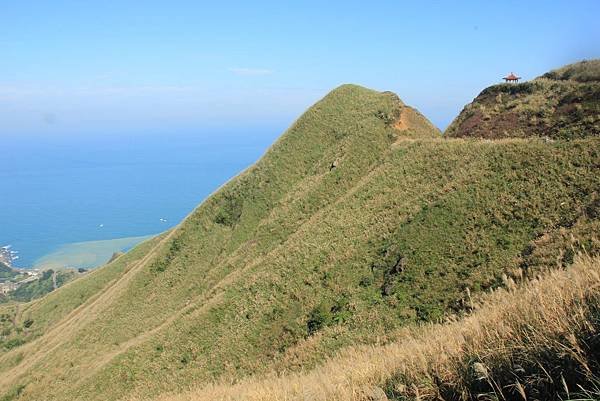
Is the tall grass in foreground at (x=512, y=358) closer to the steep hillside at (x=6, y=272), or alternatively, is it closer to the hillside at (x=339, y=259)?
the hillside at (x=339, y=259)

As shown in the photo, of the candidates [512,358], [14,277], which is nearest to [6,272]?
[14,277]

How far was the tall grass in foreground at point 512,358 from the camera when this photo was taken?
403cm

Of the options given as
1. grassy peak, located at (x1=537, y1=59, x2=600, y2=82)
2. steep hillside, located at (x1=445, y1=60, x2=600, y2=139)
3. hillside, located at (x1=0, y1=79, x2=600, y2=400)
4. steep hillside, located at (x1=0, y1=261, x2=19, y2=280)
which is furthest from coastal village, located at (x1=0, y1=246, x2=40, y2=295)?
grassy peak, located at (x1=537, y1=59, x2=600, y2=82)

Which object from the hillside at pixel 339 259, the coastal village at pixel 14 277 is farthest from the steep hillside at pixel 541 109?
the coastal village at pixel 14 277

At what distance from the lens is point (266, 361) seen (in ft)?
61.7

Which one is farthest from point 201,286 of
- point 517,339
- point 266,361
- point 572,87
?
point 517,339

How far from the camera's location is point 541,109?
2733cm

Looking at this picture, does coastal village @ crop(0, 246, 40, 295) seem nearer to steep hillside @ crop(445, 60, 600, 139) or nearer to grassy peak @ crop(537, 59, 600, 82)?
steep hillside @ crop(445, 60, 600, 139)

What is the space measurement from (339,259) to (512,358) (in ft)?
60.6

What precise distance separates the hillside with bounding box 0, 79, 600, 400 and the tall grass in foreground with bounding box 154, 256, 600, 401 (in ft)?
3.46

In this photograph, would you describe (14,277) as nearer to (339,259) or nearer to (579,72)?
(339,259)

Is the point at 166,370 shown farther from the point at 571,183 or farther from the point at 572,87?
the point at 572,87

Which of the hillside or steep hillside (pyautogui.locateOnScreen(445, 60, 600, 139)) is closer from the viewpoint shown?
the hillside

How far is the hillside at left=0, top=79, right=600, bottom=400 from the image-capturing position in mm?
16719
